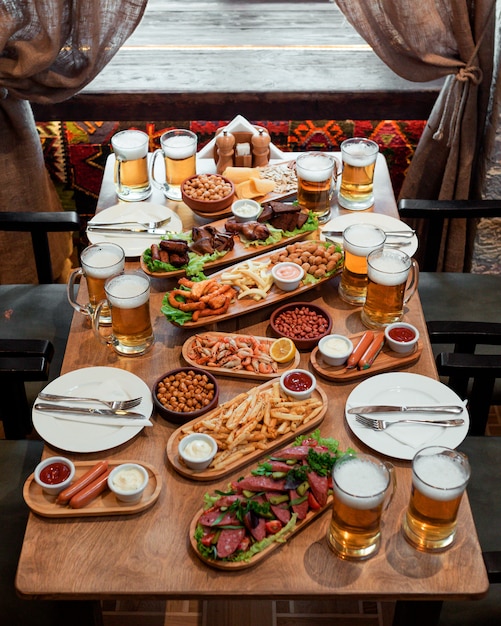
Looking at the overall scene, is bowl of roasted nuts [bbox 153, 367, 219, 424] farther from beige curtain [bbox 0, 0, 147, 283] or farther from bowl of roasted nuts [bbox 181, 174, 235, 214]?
beige curtain [bbox 0, 0, 147, 283]

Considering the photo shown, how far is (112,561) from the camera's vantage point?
5.55 ft

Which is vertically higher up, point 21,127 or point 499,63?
point 499,63

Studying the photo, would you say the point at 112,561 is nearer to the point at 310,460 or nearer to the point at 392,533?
the point at 310,460

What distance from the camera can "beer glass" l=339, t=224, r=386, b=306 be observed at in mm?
2355

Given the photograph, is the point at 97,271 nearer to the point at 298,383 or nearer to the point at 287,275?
the point at 287,275

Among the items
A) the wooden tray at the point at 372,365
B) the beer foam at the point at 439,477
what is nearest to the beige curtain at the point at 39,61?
the wooden tray at the point at 372,365

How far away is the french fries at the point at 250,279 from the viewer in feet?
7.75

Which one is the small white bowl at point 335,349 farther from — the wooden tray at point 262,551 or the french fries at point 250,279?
the wooden tray at point 262,551

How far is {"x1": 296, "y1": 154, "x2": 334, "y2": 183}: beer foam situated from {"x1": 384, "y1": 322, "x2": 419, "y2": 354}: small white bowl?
24.7 inches

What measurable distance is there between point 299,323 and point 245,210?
0.56m

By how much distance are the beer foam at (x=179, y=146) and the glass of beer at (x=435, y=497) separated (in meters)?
1.48

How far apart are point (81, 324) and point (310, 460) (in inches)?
34.5

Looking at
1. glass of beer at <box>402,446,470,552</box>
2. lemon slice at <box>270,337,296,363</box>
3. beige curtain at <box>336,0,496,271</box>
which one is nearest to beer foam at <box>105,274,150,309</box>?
lemon slice at <box>270,337,296,363</box>

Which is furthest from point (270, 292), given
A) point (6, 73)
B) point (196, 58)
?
point (196, 58)
